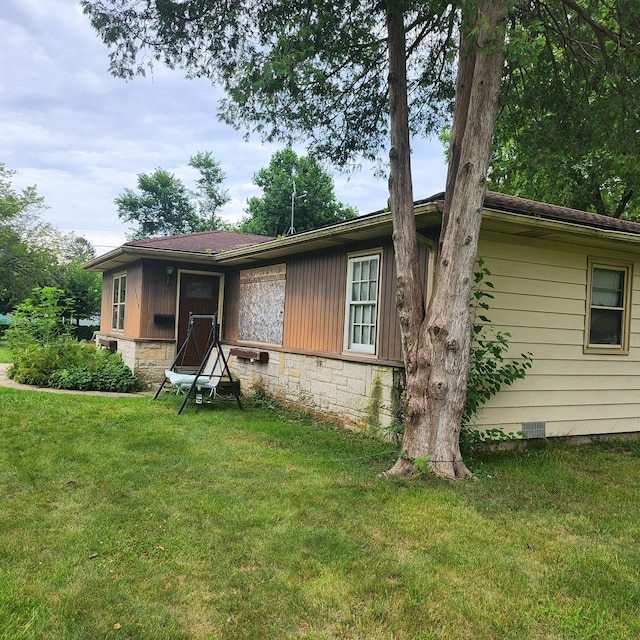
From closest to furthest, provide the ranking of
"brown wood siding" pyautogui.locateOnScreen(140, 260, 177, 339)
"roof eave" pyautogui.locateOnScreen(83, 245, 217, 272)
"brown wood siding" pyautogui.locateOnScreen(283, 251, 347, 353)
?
"brown wood siding" pyautogui.locateOnScreen(283, 251, 347, 353) < "roof eave" pyautogui.locateOnScreen(83, 245, 217, 272) < "brown wood siding" pyautogui.locateOnScreen(140, 260, 177, 339)

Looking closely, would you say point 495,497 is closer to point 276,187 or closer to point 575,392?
point 575,392

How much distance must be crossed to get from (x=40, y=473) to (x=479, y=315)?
4291mm

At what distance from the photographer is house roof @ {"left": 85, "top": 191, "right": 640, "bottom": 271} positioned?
495cm

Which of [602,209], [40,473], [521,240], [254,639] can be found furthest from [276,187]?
[254,639]

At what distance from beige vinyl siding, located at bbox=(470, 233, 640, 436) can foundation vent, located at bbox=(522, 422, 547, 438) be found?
7cm

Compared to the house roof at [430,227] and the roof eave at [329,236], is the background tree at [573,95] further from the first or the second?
the roof eave at [329,236]

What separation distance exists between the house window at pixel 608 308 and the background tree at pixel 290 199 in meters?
19.6

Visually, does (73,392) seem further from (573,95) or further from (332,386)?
(573,95)

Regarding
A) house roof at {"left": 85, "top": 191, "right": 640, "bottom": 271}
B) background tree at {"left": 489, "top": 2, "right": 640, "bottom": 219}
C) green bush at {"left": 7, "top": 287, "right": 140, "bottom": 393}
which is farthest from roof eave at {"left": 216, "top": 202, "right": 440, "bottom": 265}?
green bush at {"left": 7, "top": 287, "right": 140, "bottom": 393}

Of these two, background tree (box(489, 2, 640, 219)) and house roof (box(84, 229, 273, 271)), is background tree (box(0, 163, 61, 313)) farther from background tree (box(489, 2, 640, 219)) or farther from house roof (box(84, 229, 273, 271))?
background tree (box(489, 2, 640, 219))

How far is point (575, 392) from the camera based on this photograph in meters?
6.00

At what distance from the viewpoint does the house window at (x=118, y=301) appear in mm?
10938

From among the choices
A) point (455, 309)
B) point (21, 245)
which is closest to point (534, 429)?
point (455, 309)

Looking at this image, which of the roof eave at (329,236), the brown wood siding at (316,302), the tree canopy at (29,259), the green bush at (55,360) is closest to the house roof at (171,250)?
the roof eave at (329,236)
